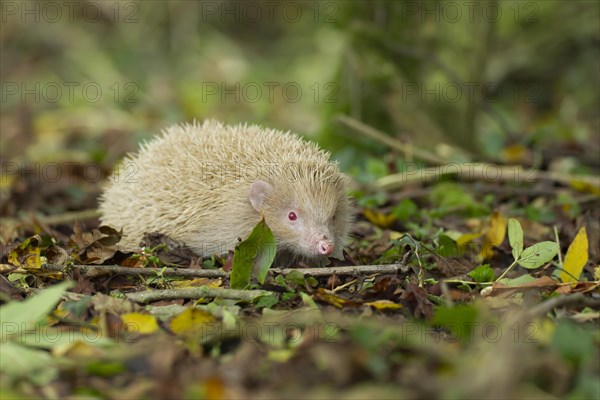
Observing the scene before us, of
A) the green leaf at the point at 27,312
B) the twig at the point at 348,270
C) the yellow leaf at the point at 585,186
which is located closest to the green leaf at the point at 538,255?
the twig at the point at 348,270

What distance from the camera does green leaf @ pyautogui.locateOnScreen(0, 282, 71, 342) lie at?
12.8 ft

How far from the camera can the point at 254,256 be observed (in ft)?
16.3

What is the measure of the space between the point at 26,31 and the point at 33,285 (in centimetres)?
1470

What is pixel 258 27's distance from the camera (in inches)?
806

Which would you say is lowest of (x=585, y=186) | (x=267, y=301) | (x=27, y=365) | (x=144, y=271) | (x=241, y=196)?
(x=27, y=365)

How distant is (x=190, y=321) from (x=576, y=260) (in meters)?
2.63

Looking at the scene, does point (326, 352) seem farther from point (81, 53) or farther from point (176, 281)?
point (81, 53)

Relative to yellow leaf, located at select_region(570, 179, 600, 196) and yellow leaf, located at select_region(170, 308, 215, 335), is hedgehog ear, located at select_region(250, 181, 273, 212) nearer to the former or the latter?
yellow leaf, located at select_region(170, 308, 215, 335)

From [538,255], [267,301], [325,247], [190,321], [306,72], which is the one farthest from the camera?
[306,72]

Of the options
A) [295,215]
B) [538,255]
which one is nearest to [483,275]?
[538,255]

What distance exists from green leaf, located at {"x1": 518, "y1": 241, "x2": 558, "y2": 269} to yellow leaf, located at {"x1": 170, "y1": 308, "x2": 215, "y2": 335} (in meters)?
2.31

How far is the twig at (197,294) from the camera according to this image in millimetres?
4703

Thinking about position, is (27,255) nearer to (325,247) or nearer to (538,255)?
(325,247)

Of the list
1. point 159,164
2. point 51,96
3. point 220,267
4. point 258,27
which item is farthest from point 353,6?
point 258,27
